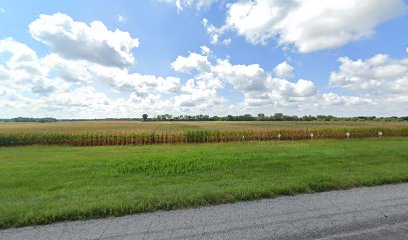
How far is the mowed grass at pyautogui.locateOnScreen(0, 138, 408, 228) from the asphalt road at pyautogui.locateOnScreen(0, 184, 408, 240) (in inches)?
15.2

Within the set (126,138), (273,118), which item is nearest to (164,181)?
(126,138)

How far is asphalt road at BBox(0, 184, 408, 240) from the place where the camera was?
11.9 ft

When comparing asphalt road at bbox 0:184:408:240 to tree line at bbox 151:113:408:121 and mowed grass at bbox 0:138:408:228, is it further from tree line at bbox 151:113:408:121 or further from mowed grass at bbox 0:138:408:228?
tree line at bbox 151:113:408:121

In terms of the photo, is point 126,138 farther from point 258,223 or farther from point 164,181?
point 258,223

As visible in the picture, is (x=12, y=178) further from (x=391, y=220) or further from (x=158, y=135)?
(x=158, y=135)

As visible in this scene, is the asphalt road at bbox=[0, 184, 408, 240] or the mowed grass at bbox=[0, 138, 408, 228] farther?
the mowed grass at bbox=[0, 138, 408, 228]

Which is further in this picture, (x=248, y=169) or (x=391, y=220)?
(x=248, y=169)

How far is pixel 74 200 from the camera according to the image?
521 centimetres

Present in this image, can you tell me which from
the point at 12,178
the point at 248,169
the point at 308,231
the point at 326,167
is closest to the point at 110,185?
the point at 12,178

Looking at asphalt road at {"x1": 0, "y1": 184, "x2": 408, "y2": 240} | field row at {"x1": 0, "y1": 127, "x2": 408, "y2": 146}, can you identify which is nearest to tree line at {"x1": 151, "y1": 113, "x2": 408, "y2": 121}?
field row at {"x1": 0, "y1": 127, "x2": 408, "y2": 146}

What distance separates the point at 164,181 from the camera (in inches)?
Result: 271

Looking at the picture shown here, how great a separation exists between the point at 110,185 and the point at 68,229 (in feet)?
8.72

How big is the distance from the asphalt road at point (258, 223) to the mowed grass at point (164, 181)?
0.39m

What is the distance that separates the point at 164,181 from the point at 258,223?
3485 mm
